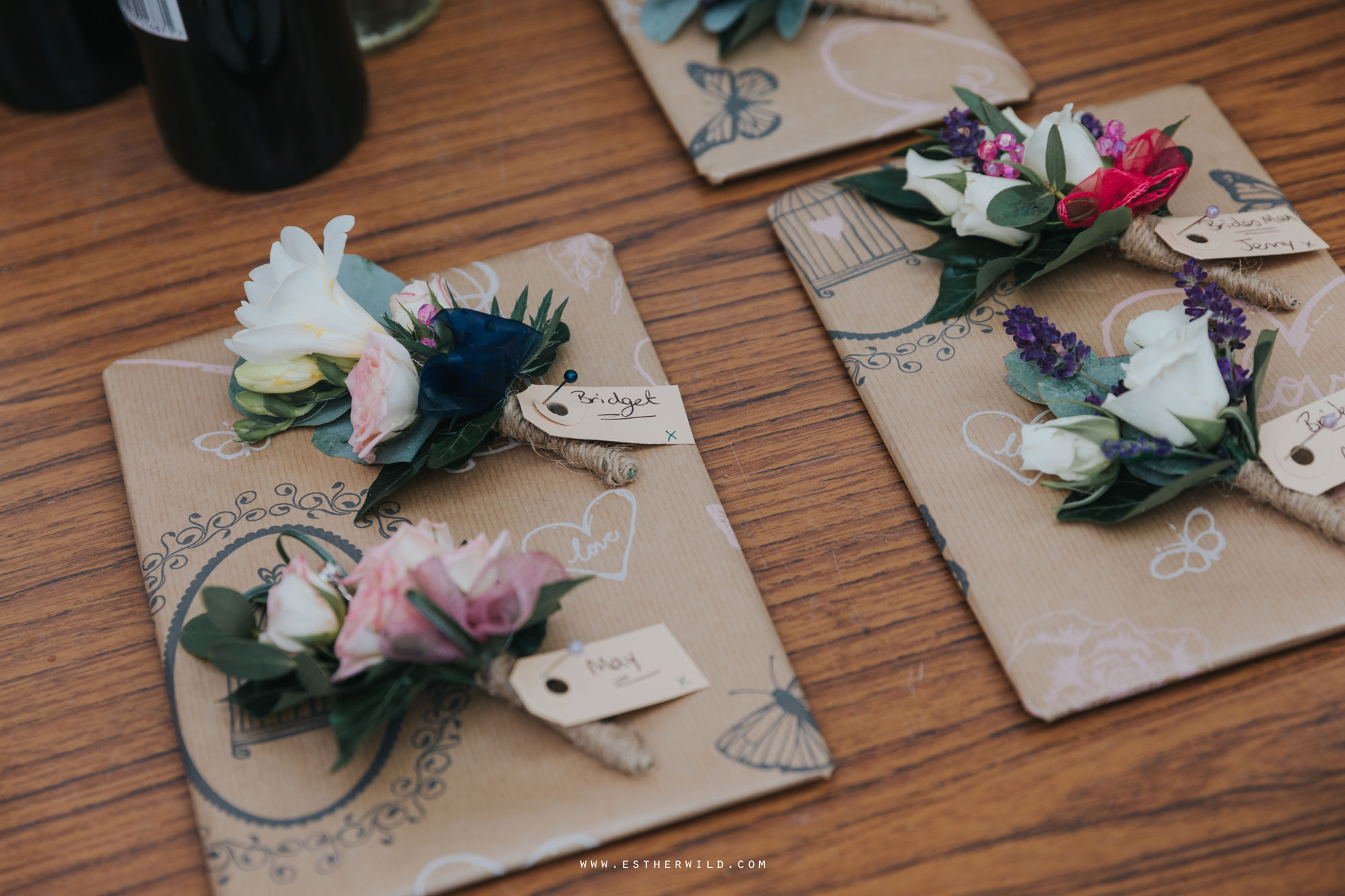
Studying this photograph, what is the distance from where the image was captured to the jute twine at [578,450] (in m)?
0.67

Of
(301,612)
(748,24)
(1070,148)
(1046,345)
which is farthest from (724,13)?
(301,612)

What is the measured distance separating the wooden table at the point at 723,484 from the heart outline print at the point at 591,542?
77mm

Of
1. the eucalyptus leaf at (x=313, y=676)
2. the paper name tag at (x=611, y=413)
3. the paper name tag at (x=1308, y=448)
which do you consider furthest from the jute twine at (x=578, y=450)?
the paper name tag at (x=1308, y=448)

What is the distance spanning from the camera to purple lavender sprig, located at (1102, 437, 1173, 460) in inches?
23.5

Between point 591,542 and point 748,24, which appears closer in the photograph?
point 591,542

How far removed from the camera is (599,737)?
0.56 metres

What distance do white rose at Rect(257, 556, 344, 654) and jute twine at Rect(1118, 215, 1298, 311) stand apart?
0.61m

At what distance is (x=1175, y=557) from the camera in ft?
2.04

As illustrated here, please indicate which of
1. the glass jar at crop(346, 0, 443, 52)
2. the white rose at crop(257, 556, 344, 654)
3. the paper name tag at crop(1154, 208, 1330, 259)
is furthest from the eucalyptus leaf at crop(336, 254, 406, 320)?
the paper name tag at crop(1154, 208, 1330, 259)

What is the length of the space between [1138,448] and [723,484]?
0.27m

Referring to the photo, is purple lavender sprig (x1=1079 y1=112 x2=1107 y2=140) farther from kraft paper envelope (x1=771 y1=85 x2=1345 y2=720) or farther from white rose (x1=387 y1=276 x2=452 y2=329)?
white rose (x1=387 y1=276 x2=452 y2=329)

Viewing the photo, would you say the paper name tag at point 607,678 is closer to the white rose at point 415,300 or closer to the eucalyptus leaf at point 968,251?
the white rose at point 415,300

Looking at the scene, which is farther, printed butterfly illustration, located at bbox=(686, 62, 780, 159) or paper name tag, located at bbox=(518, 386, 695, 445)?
printed butterfly illustration, located at bbox=(686, 62, 780, 159)

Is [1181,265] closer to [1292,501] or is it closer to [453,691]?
[1292,501]
